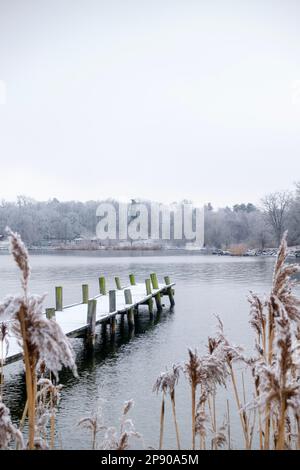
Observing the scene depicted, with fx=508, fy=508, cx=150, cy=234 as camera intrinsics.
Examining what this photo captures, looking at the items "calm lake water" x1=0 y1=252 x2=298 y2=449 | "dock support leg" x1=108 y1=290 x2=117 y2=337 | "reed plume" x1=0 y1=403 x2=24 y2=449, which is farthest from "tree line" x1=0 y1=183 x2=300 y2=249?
"reed plume" x1=0 y1=403 x2=24 y2=449

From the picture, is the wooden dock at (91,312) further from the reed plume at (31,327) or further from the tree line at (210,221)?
the tree line at (210,221)

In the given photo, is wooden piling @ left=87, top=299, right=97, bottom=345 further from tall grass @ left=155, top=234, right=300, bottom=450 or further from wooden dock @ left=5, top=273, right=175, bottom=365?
tall grass @ left=155, top=234, right=300, bottom=450

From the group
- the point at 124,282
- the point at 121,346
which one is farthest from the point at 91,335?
the point at 124,282

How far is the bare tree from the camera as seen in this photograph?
303ft

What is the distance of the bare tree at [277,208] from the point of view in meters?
92.4

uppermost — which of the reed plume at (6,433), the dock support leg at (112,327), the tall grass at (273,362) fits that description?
the tall grass at (273,362)

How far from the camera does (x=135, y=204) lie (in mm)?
145000

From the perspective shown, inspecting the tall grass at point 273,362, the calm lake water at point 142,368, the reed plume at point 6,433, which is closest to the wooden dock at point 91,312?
the calm lake water at point 142,368
